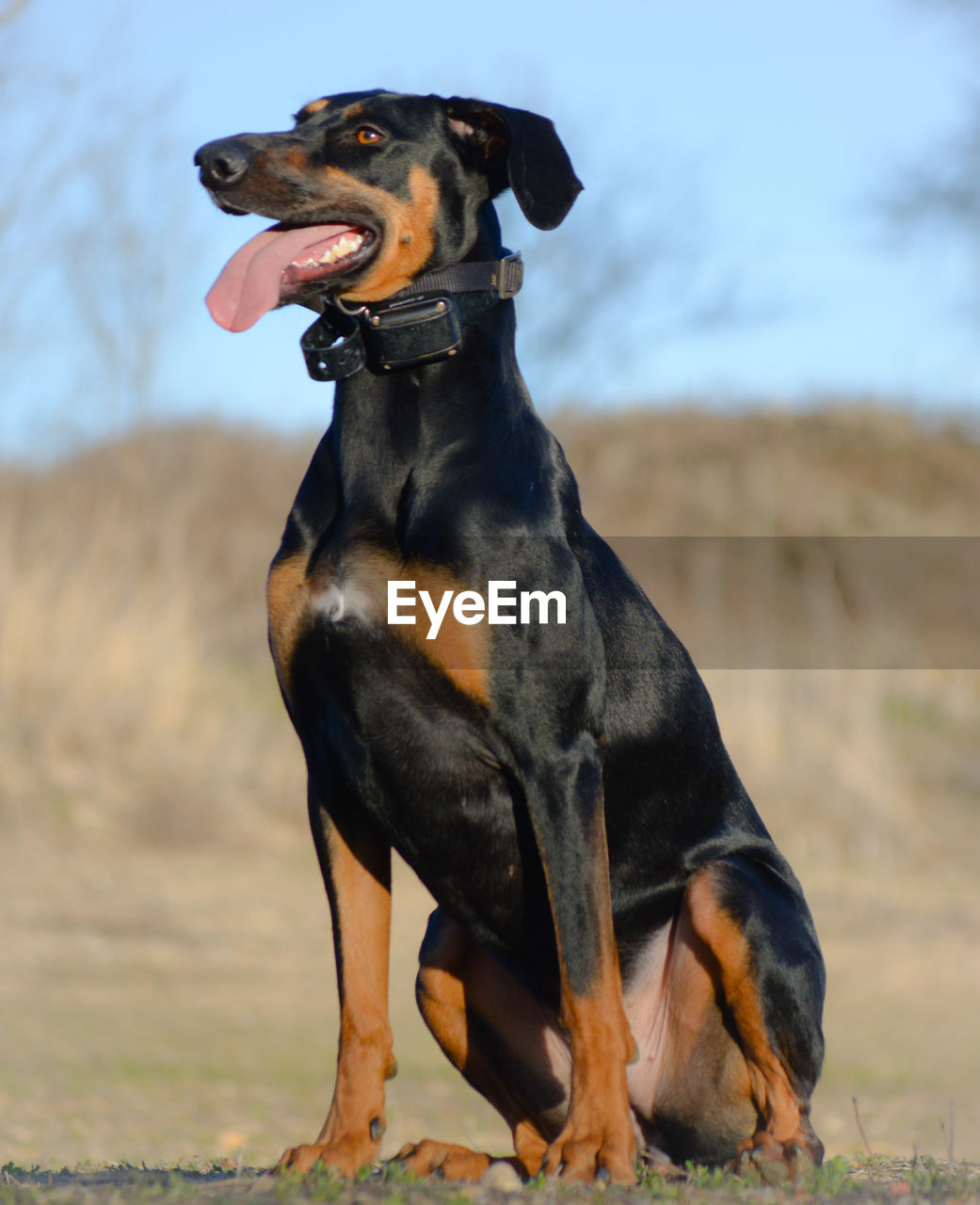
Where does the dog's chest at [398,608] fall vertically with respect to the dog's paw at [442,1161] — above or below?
above

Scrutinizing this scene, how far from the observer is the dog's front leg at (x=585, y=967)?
2.57 meters

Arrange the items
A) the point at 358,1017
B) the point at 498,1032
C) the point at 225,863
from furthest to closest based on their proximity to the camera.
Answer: the point at 225,863 < the point at 498,1032 < the point at 358,1017

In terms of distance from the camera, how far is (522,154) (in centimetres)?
302

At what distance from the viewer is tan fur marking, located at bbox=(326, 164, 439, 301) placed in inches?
117

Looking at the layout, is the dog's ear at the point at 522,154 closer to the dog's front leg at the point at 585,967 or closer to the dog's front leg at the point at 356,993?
the dog's front leg at the point at 585,967

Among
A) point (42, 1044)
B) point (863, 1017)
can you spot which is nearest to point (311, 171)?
point (42, 1044)

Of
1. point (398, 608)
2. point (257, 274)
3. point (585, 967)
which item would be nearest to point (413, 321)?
Result: point (257, 274)

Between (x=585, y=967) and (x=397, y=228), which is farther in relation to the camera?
→ (x=397, y=228)

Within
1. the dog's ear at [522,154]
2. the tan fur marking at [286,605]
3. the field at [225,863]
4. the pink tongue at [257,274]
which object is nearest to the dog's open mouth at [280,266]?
the pink tongue at [257,274]

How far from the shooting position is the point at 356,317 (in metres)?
3.05

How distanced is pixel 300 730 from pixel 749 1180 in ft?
4.21

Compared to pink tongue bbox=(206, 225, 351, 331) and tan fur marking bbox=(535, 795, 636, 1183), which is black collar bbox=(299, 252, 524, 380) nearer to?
pink tongue bbox=(206, 225, 351, 331)

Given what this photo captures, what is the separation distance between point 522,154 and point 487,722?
1233 mm

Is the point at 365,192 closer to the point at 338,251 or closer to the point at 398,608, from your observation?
the point at 338,251
